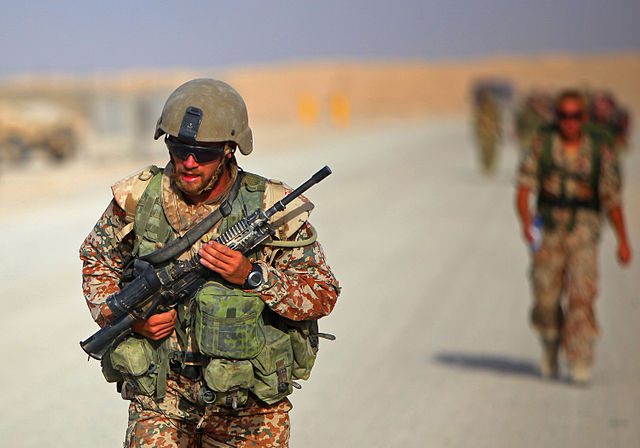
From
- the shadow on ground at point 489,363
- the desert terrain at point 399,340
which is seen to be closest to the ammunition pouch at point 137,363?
the desert terrain at point 399,340

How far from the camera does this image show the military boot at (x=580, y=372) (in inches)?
305

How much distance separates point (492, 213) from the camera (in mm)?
18891

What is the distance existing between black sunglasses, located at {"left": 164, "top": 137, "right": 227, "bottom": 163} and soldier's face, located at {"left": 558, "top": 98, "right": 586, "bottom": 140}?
4.32 m

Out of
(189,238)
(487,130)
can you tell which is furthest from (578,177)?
(487,130)

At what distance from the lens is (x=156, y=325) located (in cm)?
360

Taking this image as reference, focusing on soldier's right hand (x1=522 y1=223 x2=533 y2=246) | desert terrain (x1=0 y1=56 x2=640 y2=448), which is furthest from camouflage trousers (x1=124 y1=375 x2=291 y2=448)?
soldier's right hand (x1=522 y1=223 x2=533 y2=246)

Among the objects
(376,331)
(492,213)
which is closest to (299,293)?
(376,331)

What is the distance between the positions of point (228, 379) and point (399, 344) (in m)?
5.78

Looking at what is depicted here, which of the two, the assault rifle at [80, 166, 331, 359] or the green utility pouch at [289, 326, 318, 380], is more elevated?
the assault rifle at [80, 166, 331, 359]

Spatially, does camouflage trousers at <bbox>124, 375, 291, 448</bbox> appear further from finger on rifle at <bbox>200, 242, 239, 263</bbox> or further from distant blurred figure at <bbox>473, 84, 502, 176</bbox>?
distant blurred figure at <bbox>473, 84, 502, 176</bbox>

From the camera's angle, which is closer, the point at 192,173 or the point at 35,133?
the point at 192,173

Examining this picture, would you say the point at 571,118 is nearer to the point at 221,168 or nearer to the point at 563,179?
the point at 563,179

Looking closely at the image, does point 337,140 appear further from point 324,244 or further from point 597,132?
point 597,132

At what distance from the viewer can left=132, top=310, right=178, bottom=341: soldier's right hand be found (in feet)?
11.8
